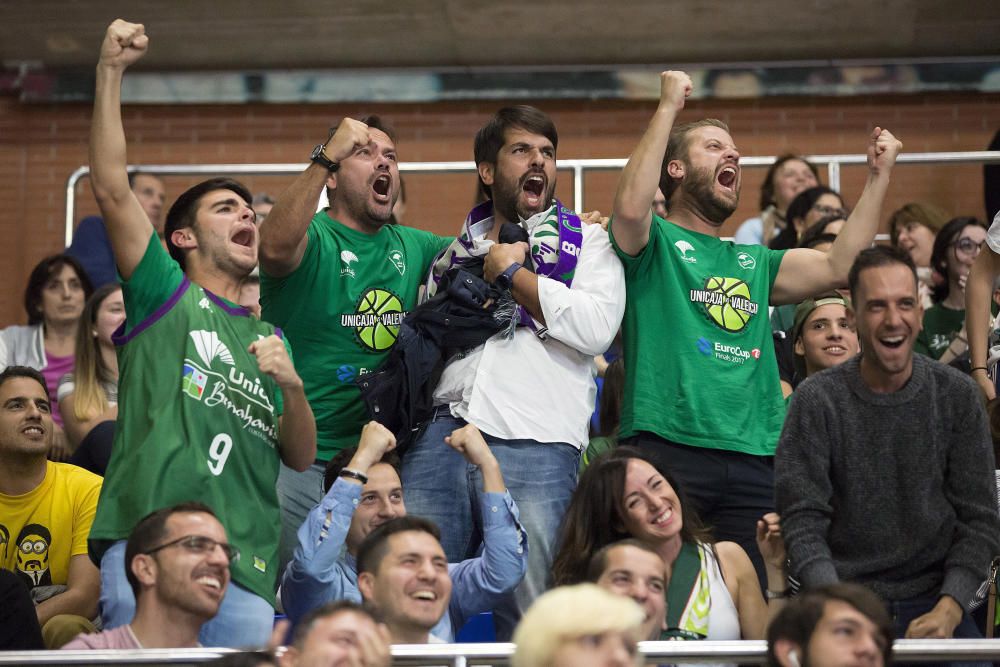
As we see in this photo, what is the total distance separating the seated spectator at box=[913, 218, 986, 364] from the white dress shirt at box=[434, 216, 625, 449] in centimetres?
266

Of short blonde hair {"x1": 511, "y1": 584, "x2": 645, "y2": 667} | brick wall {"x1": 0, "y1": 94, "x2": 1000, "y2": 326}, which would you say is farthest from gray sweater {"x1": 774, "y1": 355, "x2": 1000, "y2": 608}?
brick wall {"x1": 0, "y1": 94, "x2": 1000, "y2": 326}

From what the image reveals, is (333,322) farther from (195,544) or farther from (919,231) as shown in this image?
(919,231)

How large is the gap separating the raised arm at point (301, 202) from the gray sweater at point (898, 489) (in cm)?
165

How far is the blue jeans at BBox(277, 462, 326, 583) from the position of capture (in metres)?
4.57

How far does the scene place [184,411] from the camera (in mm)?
3924

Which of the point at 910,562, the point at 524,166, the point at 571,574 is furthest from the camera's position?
the point at 524,166

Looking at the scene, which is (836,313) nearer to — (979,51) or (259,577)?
(259,577)

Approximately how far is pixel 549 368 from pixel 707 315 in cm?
51

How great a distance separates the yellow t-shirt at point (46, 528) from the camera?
4898 millimetres

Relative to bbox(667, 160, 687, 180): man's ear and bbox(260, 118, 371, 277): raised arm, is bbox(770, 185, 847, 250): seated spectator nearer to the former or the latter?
bbox(667, 160, 687, 180): man's ear

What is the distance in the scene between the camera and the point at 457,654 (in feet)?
11.1

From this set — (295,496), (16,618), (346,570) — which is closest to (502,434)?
(346,570)

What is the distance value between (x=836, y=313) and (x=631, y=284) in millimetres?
1228

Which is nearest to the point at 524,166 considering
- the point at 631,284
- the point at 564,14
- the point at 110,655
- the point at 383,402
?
the point at 631,284
